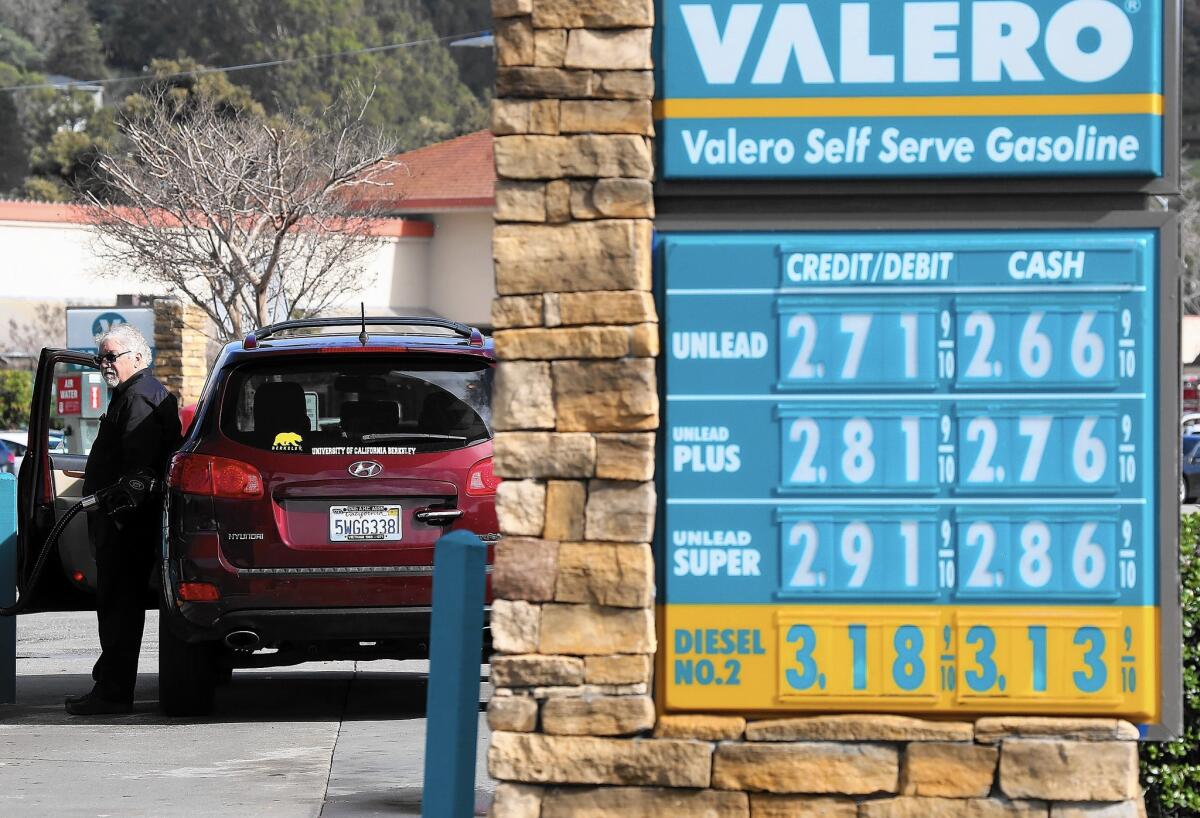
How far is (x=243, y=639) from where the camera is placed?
858cm

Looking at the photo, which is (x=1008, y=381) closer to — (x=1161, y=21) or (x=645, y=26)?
(x=1161, y=21)

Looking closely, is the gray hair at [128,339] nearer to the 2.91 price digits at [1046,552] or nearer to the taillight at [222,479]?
the taillight at [222,479]

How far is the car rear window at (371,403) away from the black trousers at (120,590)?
1.03 meters

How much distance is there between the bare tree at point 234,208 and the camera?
29.0 meters

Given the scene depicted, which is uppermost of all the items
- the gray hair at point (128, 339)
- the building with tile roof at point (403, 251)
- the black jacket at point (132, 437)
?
the building with tile roof at point (403, 251)

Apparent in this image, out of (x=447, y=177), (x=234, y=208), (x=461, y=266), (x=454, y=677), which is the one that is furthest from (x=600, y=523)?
(x=447, y=177)

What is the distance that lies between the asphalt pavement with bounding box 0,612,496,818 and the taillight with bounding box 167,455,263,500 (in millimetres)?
1120

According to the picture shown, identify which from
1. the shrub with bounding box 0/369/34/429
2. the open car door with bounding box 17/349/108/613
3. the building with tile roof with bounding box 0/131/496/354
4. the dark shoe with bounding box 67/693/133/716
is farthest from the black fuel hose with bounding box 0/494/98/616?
the shrub with bounding box 0/369/34/429

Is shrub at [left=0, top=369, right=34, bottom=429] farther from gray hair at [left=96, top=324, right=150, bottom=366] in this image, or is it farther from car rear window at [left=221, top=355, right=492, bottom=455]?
car rear window at [left=221, top=355, right=492, bottom=455]

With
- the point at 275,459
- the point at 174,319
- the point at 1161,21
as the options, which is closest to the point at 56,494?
the point at 275,459

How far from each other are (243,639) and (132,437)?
130cm

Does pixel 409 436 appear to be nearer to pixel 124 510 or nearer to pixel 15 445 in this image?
pixel 124 510

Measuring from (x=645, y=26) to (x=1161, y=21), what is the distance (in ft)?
4.29

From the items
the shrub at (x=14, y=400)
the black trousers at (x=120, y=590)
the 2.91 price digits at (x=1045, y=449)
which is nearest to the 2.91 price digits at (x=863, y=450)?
the 2.91 price digits at (x=1045, y=449)
